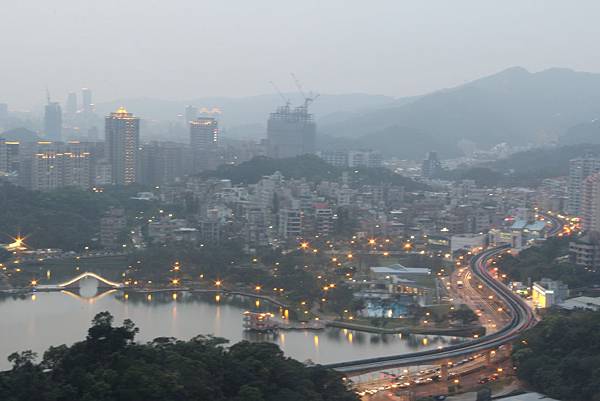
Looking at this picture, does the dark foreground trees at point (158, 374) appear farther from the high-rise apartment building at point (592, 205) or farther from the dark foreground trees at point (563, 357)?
the high-rise apartment building at point (592, 205)

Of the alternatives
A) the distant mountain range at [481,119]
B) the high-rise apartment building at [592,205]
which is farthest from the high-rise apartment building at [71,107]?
the high-rise apartment building at [592,205]

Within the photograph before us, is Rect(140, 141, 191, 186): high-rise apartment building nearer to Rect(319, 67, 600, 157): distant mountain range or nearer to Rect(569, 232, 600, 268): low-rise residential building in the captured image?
Rect(319, 67, 600, 157): distant mountain range

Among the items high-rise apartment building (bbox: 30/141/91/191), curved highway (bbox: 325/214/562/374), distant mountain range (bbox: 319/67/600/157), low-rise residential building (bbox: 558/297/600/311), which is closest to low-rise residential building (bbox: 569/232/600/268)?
curved highway (bbox: 325/214/562/374)

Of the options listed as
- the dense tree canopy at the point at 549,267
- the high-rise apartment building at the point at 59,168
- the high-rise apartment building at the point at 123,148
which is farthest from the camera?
the high-rise apartment building at the point at 123,148

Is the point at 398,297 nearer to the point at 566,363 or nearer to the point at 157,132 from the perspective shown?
the point at 566,363

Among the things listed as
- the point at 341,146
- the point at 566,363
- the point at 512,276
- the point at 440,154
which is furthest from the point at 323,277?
the point at 440,154

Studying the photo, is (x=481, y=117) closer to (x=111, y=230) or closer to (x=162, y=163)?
(x=162, y=163)
